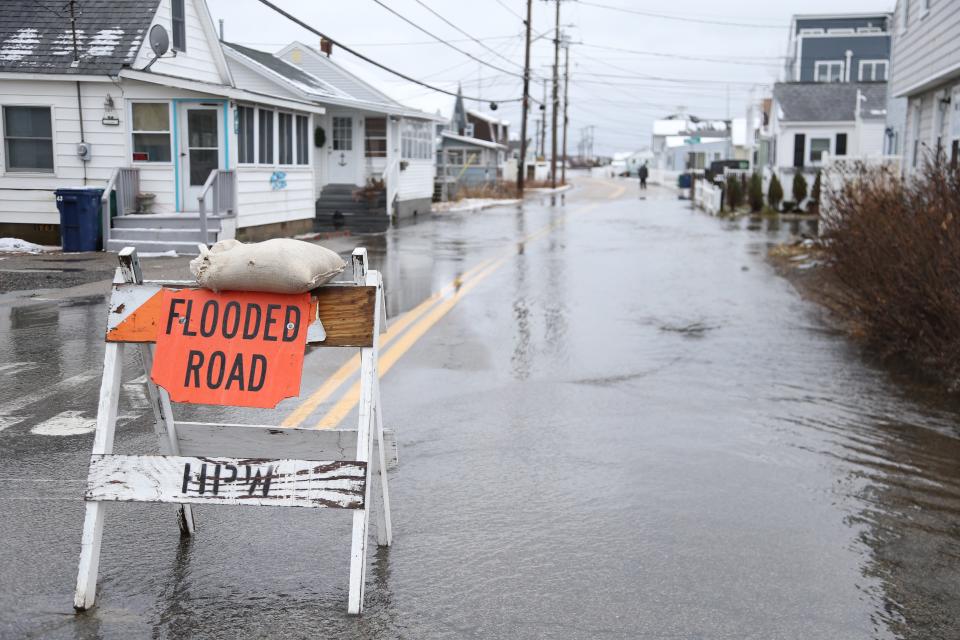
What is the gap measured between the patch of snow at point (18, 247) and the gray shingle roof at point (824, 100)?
36.1 meters

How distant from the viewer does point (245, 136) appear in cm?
2275

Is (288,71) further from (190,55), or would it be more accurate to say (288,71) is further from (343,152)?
(190,55)

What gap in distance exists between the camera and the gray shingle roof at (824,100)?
47625 mm

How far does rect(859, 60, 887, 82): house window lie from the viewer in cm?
5767

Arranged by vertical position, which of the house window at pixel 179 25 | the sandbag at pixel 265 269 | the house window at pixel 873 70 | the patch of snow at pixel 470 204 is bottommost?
the patch of snow at pixel 470 204

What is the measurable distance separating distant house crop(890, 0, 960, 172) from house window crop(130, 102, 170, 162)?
538 inches

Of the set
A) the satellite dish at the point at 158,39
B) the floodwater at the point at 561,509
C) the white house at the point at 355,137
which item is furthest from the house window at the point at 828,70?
the floodwater at the point at 561,509

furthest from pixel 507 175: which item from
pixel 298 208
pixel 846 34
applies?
pixel 298 208

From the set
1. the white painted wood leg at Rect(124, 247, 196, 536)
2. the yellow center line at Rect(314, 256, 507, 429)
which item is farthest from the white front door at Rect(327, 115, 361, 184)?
the white painted wood leg at Rect(124, 247, 196, 536)

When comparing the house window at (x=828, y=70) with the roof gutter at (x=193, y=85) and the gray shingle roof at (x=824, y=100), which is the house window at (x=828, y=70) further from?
the roof gutter at (x=193, y=85)

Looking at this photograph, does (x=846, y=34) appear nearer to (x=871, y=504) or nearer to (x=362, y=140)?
(x=362, y=140)

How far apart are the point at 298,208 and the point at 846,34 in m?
42.9

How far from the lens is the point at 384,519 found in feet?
15.6

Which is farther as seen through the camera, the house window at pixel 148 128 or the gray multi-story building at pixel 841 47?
the gray multi-story building at pixel 841 47
